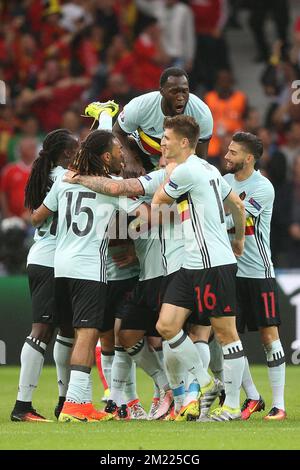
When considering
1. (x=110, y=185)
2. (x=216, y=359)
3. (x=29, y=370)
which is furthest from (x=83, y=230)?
(x=216, y=359)

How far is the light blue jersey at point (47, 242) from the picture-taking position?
9.09 meters

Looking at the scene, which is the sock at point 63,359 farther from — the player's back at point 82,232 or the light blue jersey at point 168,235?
the light blue jersey at point 168,235

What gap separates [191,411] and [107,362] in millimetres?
1439

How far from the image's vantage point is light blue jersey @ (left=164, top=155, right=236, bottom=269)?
332 inches

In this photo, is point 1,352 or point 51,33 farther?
point 51,33

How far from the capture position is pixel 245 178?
30.8ft

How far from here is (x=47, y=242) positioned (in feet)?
30.0

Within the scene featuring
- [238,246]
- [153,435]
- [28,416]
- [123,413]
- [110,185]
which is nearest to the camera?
[153,435]

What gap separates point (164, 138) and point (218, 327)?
54.9 inches

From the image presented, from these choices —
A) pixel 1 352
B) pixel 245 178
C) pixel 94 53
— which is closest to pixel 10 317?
pixel 1 352

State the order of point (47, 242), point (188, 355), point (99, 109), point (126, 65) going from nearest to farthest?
1. point (188, 355)
2. point (47, 242)
3. point (99, 109)
4. point (126, 65)

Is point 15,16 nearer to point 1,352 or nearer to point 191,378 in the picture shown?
point 1,352

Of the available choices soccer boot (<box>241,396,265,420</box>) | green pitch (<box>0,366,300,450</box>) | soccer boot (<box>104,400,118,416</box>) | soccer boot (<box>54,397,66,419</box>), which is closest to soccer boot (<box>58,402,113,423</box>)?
green pitch (<box>0,366,300,450</box>)

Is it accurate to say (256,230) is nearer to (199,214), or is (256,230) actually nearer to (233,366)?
(199,214)
